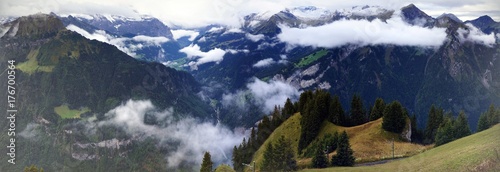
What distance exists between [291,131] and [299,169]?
3857cm

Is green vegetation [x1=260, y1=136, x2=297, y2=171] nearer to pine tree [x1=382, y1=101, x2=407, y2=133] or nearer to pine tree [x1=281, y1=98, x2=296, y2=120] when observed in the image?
pine tree [x1=382, y1=101, x2=407, y2=133]

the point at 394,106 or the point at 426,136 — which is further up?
the point at 394,106

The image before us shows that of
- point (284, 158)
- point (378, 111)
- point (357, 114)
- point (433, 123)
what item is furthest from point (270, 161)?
point (433, 123)

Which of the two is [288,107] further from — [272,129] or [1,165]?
[1,165]

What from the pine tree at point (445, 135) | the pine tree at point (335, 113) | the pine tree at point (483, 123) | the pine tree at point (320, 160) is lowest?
the pine tree at point (320, 160)

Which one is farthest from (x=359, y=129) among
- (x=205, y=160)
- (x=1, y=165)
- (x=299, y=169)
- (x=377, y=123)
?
(x=1, y=165)

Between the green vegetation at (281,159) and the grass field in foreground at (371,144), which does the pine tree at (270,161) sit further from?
the grass field in foreground at (371,144)

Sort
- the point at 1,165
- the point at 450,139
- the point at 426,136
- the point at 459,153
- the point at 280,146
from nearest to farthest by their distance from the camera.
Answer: the point at 459,153, the point at 280,146, the point at 450,139, the point at 426,136, the point at 1,165

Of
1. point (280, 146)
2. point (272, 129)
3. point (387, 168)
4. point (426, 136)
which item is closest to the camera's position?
point (387, 168)

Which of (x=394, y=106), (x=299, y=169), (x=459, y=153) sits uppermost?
(x=394, y=106)

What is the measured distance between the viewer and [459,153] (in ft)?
151

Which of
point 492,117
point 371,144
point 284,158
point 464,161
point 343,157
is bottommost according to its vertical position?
point 343,157

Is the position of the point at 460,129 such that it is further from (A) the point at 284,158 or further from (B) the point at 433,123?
(A) the point at 284,158

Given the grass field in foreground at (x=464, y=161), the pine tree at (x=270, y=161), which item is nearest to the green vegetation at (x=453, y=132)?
the grass field in foreground at (x=464, y=161)
